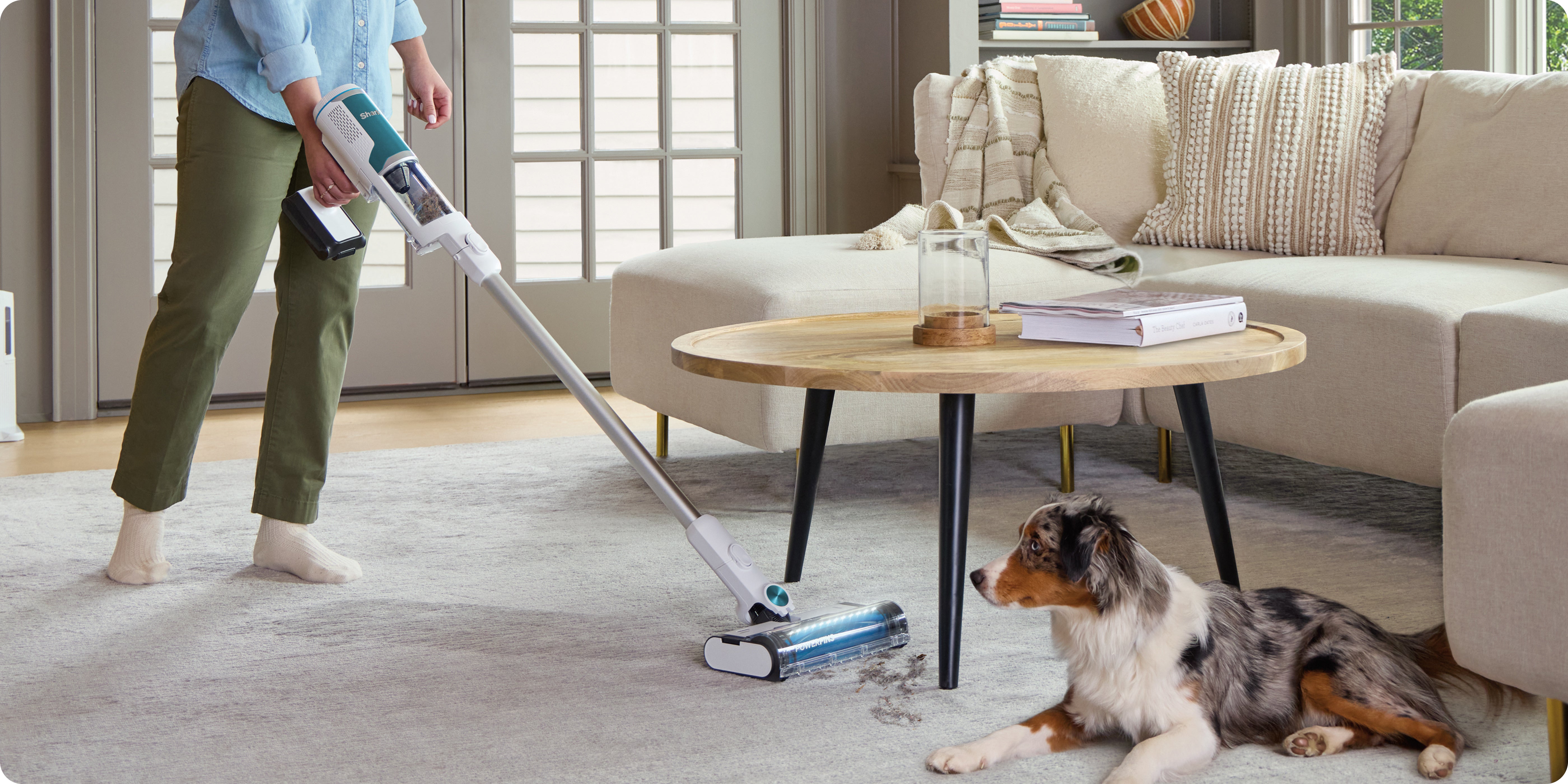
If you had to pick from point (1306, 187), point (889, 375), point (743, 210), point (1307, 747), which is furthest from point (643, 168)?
point (1307, 747)

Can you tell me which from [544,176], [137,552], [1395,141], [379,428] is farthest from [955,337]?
[544,176]

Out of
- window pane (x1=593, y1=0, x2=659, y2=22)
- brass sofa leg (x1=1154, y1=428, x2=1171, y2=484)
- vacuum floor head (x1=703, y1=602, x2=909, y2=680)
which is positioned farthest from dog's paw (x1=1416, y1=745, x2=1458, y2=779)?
window pane (x1=593, y1=0, x2=659, y2=22)

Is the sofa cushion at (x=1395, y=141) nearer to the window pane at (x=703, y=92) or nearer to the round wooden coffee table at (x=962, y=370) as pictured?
the round wooden coffee table at (x=962, y=370)

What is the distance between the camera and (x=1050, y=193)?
3055 millimetres

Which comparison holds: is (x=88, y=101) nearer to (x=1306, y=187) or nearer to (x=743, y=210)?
(x=743, y=210)

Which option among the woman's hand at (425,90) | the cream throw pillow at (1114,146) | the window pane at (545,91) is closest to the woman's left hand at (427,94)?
the woman's hand at (425,90)

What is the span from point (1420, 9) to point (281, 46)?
311 centimetres

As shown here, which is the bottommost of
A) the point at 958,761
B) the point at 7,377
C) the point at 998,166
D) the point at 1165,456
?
the point at 958,761

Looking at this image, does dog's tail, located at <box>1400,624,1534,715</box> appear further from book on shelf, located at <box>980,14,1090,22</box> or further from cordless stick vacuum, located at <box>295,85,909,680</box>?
book on shelf, located at <box>980,14,1090,22</box>

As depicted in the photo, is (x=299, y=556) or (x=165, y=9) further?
(x=165, y=9)

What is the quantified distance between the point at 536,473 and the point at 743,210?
5.25 ft

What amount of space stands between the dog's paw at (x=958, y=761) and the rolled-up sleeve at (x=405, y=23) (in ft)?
4.72

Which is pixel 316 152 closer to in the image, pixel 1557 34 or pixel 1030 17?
pixel 1030 17

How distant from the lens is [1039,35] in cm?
404
